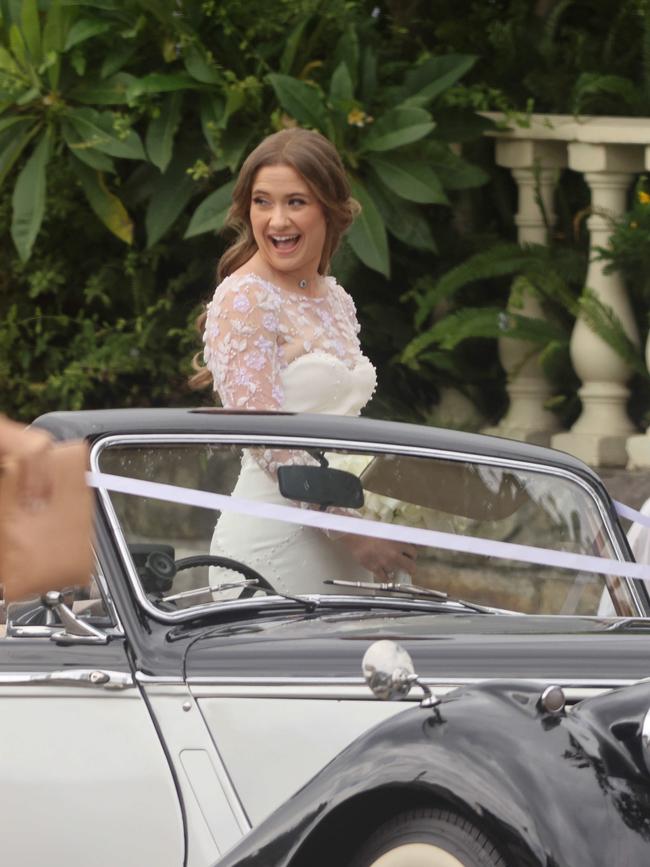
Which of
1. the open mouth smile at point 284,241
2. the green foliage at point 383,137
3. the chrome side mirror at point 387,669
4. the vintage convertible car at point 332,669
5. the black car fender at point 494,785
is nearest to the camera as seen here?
the black car fender at point 494,785

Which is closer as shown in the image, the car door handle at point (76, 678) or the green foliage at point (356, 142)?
the car door handle at point (76, 678)

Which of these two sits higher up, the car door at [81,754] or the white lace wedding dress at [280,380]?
the white lace wedding dress at [280,380]

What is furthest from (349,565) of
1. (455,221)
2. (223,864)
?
(455,221)

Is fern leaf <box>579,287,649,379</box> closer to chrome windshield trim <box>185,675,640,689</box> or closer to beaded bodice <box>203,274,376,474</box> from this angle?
beaded bodice <box>203,274,376,474</box>

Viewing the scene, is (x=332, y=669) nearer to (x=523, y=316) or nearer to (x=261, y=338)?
(x=261, y=338)

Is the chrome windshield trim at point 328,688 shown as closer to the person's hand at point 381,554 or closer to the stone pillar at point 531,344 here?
the person's hand at point 381,554

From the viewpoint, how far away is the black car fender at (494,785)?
3.04m

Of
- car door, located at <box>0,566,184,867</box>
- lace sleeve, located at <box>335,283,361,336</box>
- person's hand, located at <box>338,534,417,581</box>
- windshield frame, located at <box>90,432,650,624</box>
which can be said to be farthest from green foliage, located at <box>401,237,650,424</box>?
car door, located at <box>0,566,184,867</box>

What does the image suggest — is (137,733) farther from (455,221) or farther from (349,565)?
(455,221)

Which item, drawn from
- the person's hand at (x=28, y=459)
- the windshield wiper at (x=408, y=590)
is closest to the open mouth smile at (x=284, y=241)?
the windshield wiper at (x=408, y=590)

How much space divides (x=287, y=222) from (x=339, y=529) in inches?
44.1

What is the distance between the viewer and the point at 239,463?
13.5 feet

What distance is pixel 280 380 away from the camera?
4.64 m

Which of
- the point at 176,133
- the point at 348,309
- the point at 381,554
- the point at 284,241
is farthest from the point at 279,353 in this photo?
the point at 176,133
